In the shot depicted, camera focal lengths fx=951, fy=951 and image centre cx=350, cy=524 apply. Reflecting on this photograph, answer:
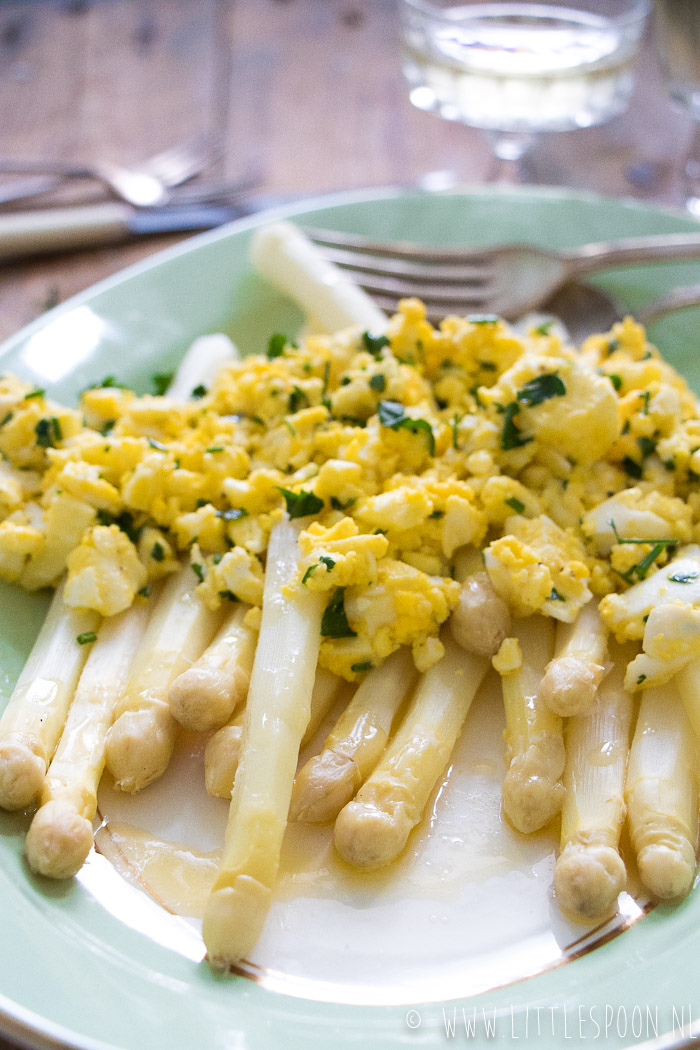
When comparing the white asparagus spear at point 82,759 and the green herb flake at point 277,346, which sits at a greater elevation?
the green herb flake at point 277,346

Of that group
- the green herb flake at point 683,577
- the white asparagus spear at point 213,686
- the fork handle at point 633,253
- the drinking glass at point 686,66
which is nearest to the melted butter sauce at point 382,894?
the white asparagus spear at point 213,686

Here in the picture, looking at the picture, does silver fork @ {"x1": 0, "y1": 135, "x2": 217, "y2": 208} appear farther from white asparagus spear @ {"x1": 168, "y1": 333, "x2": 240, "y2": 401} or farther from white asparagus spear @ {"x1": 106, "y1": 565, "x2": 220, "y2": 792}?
white asparagus spear @ {"x1": 106, "y1": 565, "x2": 220, "y2": 792}

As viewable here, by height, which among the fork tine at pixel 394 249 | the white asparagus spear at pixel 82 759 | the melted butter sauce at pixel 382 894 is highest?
the fork tine at pixel 394 249

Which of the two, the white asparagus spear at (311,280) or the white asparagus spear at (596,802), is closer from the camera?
the white asparagus spear at (596,802)

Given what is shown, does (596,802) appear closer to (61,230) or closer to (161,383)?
(161,383)

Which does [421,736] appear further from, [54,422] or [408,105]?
[408,105]

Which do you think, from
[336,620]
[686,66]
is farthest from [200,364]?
[686,66]

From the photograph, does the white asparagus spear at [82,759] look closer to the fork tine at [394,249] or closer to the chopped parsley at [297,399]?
the chopped parsley at [297,399]
